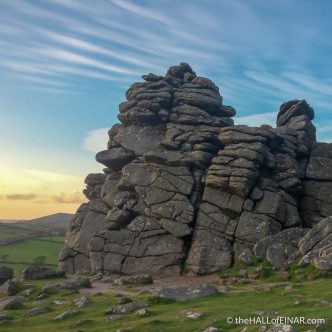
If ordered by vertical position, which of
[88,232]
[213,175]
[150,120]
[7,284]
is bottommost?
[7,284]

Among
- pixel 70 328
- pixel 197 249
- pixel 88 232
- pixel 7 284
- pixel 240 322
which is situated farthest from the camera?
pixel 88 232

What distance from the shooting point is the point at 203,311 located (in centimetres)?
2523

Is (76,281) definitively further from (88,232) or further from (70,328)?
(88,232)

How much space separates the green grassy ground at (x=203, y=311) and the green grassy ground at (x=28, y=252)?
66.6 m

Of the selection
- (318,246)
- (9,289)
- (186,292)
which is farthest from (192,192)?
(9,289)

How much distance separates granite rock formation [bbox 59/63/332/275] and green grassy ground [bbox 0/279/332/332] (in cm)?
1356

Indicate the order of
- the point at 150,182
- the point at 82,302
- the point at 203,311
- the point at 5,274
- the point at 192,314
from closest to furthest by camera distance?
the point at 192,314, the point at 203,311, the point at 82,302, the point at 5,274, the point at 150,182

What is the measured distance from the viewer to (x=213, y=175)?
55.0 m

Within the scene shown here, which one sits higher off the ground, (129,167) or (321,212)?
(129,167)

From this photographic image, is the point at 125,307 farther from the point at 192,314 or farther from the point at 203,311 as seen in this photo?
the point at 203,311

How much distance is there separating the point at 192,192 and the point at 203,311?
3093 centimetres

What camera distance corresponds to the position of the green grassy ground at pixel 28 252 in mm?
99062

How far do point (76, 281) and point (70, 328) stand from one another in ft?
50.1

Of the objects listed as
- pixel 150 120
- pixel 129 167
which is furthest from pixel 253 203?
pixel 150 120
